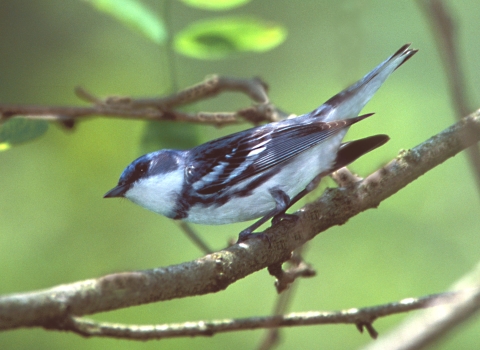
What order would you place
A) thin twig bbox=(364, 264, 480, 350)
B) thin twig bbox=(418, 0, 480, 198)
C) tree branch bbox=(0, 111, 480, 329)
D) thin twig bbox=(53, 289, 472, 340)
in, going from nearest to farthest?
thin twig bbox=(418, 0, 480, 198) < tree branch bbox=(0, 111, 480, 329) < thin twig bbox=(364, 264, 480, 350) < thin twig bbox=(53, 289, 472, 340)

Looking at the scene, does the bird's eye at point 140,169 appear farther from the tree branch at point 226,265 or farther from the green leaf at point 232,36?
the tree branch at point 226,265

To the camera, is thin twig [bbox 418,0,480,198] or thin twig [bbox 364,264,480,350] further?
thin twig [bbox 364,264,480,350]

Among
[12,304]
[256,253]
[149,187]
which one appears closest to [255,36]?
[149,187]

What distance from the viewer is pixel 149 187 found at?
10.7 feet

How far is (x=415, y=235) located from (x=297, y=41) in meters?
3.17

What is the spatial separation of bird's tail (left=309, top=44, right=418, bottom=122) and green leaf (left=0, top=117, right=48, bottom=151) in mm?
1666

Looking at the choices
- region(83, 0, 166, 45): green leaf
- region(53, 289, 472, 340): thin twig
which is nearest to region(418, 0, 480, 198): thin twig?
region(53, 289, 472, 340): thin twig

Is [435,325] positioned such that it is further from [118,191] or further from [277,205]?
[118,191]

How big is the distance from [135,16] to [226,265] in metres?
1.74

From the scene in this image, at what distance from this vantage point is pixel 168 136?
354cm

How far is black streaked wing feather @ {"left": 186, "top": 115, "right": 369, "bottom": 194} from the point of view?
317 centimetres

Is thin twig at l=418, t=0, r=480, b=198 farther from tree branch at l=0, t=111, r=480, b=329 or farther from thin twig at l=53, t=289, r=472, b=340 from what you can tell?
thin twig at l=53, t=289, r=472, b=340

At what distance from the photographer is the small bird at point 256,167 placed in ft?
10.1

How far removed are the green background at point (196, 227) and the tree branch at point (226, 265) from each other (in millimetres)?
1717
